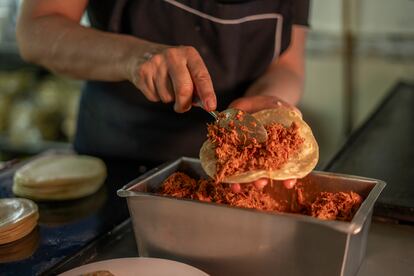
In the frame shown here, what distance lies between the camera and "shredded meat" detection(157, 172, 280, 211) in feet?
3.14

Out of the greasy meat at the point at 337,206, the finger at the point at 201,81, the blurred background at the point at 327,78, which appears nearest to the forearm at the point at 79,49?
the finger at the point at 201,81

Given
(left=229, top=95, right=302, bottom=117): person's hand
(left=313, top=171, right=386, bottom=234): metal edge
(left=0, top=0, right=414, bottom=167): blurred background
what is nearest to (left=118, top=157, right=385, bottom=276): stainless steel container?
(left=313, top=171, right=386, bottom=234): metal edge

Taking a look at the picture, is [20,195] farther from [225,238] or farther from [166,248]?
[225,238]

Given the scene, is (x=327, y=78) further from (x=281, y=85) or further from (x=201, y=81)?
(x=201, y=81)

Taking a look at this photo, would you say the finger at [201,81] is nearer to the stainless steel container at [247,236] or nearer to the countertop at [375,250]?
the stainless steel container at [247,236]

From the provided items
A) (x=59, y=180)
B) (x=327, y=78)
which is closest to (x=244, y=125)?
(x=59, y=180)

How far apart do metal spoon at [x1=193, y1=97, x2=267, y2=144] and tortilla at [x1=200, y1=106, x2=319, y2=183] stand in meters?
0.05

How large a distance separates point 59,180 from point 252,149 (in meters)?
0.58

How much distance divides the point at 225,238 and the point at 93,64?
61 centimetres

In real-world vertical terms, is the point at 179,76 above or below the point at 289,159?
above

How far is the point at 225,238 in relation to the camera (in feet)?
2.90

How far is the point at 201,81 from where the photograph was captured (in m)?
1.01

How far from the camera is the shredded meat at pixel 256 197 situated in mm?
926

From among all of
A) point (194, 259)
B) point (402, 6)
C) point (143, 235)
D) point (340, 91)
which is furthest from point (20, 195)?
point (402, 6)
